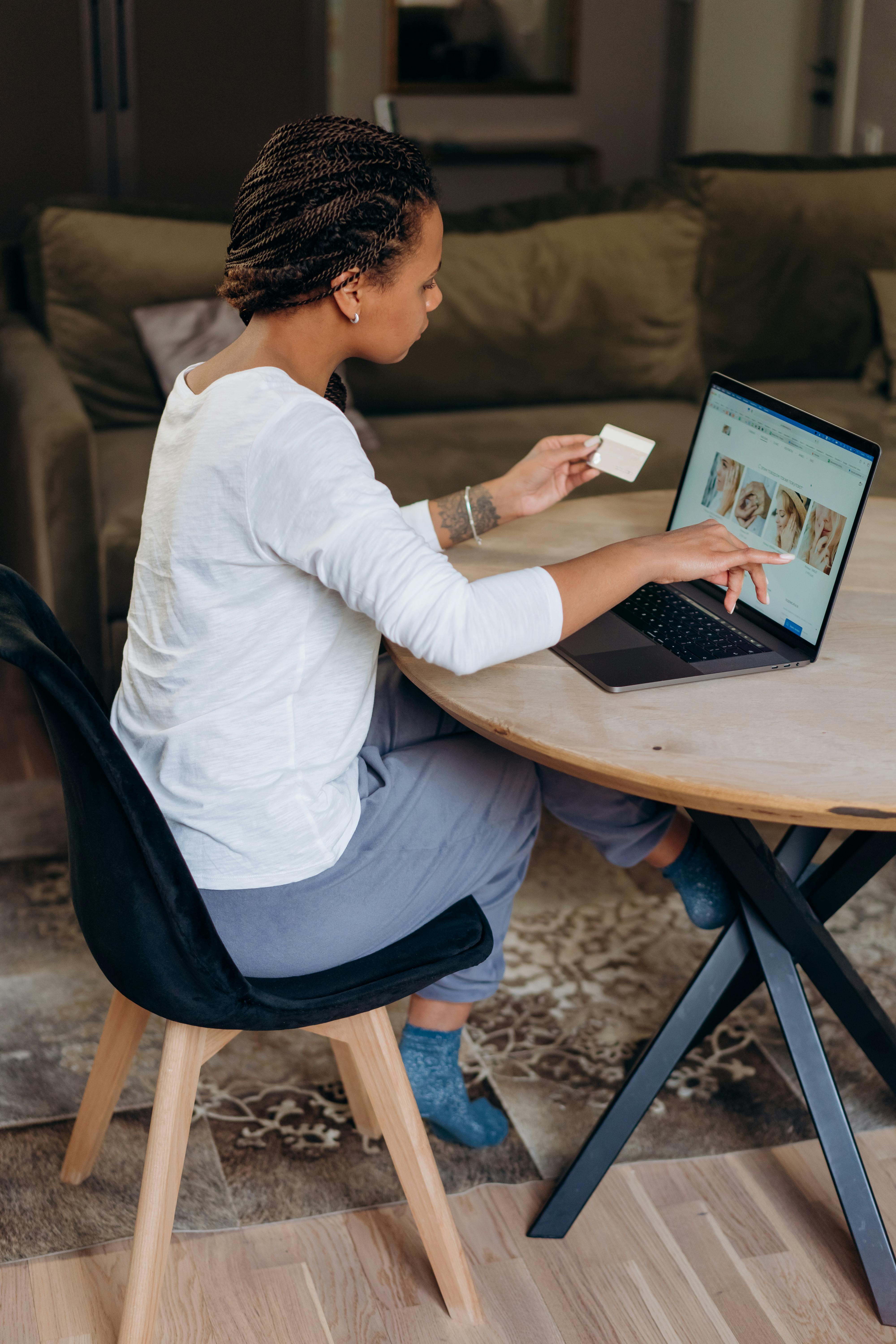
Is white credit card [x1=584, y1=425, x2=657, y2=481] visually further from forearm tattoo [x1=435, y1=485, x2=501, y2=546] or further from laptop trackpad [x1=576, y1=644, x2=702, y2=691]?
laptop trackpad [x1=576, y1=644, x2=702, y2=691]

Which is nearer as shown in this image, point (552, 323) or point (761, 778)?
point (761, 778)

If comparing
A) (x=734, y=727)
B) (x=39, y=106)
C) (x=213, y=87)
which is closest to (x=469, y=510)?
(x=734, y=727)

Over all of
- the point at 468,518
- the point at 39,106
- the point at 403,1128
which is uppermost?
the point at 39,106

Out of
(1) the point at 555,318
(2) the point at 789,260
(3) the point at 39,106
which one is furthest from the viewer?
(3) the point at 39,106

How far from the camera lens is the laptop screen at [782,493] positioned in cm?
137

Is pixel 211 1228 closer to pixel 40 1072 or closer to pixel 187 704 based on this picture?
pixel 40 1072

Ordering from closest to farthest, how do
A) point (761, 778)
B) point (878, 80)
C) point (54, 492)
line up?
point (761, 778), point (54, 492), point (878, 80)

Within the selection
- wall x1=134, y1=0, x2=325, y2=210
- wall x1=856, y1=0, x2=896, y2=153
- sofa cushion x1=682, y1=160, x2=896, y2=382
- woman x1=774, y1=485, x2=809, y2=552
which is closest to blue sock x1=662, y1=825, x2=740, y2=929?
woman x1=774, y1=485, x2=809, y2=552

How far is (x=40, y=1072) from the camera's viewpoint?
5.62 ft

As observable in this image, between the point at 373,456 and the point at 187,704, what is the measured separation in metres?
1.65

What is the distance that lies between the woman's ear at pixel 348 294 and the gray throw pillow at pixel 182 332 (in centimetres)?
155

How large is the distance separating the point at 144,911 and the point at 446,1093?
23.0 inches

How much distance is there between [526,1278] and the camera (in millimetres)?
1432

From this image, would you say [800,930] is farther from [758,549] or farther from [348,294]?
[348,294]
